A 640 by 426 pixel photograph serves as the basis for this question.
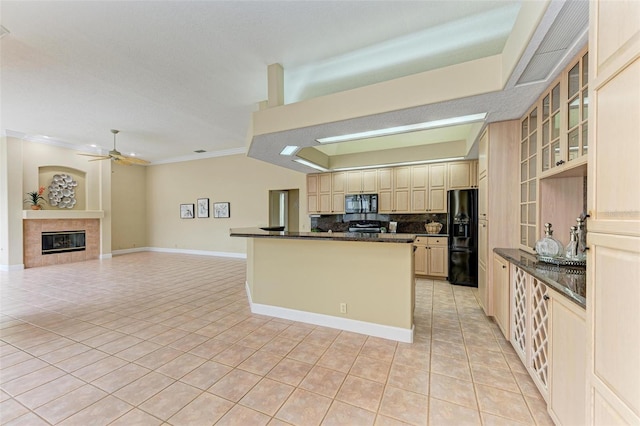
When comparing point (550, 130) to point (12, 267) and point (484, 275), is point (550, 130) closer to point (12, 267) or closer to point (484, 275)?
point (484, 275)

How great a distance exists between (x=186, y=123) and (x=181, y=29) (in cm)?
335

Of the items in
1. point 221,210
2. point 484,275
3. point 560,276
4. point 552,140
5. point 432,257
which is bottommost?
point 432,257

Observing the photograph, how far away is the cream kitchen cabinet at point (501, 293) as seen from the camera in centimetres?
262

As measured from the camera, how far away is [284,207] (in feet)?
25.8

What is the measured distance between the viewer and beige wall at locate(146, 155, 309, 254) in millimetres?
7543

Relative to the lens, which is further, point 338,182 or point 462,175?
point 338,182

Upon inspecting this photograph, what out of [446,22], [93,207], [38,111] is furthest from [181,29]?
[93,207]

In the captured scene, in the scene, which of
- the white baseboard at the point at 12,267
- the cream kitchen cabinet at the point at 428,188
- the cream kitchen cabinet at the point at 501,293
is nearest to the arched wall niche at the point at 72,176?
the white baseboard at the point at 12,267

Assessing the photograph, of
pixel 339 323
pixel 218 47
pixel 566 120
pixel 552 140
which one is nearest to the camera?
pixel 566 120

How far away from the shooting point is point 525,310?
2178mm

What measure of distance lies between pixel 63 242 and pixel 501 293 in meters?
10.3

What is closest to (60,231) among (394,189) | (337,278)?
(337,278)

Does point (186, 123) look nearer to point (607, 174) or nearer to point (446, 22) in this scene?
point (446, 22)

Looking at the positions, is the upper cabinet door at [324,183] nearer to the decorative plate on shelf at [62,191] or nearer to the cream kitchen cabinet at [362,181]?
the cream kitchen cabinet at [362,181]
